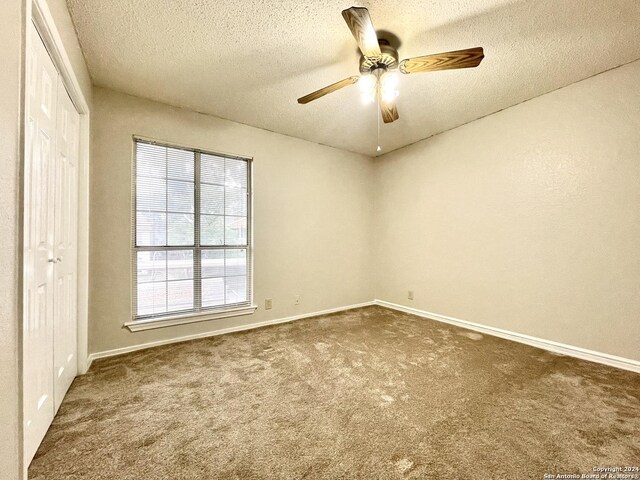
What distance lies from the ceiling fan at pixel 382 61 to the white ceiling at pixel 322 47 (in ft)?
0.75

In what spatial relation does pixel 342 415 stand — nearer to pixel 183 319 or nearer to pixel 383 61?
pixel 183 319

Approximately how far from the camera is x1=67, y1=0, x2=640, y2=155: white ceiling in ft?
5.75

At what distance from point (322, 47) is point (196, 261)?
2.53 meters

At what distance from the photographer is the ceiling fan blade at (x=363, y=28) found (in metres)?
1.43

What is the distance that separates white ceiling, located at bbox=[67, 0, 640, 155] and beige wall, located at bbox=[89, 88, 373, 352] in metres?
0.32

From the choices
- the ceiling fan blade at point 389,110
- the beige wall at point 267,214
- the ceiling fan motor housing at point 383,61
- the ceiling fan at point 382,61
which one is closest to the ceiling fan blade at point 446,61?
the ceiling fan at point 382,61

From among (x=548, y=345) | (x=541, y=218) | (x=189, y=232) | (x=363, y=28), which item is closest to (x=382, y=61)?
(x=363, y=28)

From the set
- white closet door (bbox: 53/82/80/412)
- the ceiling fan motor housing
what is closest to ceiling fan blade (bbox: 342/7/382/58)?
the ceiling fan motor housing

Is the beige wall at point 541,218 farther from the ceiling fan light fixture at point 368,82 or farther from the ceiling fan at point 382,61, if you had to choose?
the ceiling fan light fixture at point 368,82

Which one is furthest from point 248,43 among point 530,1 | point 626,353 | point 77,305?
point 626,353

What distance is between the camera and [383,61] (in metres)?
1.92

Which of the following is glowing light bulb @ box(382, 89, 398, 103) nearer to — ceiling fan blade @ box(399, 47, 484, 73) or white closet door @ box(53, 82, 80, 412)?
ceiling fan blade @ box(399, 47, 484, 73)

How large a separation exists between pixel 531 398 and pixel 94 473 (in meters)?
Answer: 2.64

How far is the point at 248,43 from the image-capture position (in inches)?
80.2
